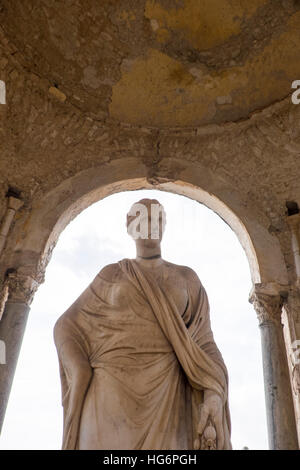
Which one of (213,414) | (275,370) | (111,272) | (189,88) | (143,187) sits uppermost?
(189,88)

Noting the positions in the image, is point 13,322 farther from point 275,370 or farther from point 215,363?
point 275,370

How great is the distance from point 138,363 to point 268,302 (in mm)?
2144

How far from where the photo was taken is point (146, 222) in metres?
3.87

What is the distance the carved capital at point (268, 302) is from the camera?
15.4 ft

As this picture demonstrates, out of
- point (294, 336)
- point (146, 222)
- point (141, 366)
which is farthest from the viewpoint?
point (294, 336)

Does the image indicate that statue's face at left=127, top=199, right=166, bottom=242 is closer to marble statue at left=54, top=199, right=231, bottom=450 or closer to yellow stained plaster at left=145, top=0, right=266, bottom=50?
marble statue at left=54, top=199, right=231, bottom=450

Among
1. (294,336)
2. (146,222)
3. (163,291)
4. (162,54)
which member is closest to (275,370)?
(294,336)

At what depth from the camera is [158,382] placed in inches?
117

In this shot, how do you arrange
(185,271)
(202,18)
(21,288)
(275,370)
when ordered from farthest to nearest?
(202,18) → (21,288) → (275,370) → (185,271)

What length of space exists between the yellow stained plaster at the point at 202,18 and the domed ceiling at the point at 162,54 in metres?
0.01

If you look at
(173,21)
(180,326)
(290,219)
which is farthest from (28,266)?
(173,21)

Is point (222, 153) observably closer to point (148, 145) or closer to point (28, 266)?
point (148, 145)

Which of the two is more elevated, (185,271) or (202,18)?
(202,18)

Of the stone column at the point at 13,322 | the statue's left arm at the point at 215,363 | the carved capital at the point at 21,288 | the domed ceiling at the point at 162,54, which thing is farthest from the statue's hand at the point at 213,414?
the domed ceiling at the point at 162,54
